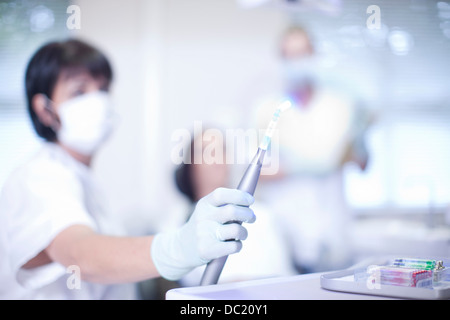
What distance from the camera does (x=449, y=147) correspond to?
97.3 inches

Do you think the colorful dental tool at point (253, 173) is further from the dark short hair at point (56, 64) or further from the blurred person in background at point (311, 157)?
the blurred person in background at point (311, 157)

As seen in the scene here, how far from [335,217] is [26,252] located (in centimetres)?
142

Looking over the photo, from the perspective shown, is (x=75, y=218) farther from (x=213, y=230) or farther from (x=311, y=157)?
(x=311, y=157)

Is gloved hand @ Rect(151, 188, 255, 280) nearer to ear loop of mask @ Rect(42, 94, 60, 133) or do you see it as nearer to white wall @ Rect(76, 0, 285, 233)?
ear loop of mask @ Rect(42, 94, 60, 133)

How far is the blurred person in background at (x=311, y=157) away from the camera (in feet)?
6.77

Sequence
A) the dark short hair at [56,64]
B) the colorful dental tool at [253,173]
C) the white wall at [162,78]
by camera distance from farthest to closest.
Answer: the white wall at [162,78] < the dark short hair at [56,64] < the colorful dental tool at [253,173]

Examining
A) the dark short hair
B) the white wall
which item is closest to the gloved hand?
the dark short hair

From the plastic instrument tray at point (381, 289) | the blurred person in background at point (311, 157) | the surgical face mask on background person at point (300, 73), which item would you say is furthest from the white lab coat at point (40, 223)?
the surgical face mask on background person at point (300, 73)

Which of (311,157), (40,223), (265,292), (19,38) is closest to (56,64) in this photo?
(40,223)

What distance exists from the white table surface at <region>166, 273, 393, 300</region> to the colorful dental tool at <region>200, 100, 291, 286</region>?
0.06 m

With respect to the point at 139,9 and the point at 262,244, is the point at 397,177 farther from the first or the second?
the point at 139,9

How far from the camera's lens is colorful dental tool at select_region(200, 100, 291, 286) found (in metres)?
0.65

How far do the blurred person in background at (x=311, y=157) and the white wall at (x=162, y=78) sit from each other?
0.19m
